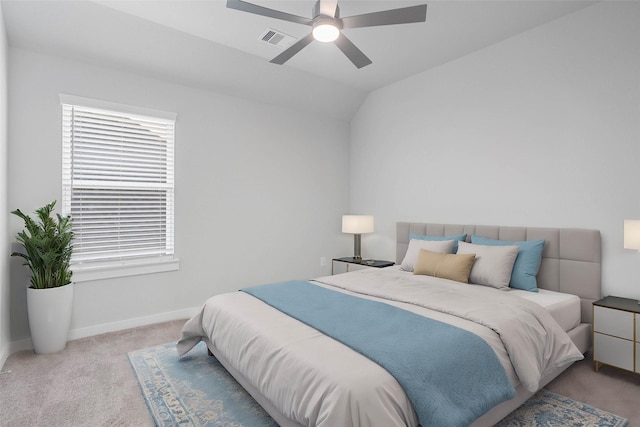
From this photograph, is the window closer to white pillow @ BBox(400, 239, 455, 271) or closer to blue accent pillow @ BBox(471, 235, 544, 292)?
white pillow @ BBox(400, 239, 455, 271)

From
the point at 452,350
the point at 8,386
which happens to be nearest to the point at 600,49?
the point at 452,350

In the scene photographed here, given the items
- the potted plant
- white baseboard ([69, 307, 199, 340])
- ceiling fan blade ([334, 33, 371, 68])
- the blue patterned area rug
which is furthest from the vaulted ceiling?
the blue patterned area rug

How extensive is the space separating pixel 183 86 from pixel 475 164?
3417 mm

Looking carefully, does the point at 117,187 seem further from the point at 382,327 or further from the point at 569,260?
the point at 569,260

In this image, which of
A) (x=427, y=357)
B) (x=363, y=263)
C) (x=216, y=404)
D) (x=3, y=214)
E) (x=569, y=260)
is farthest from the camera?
(x=363, y=263)

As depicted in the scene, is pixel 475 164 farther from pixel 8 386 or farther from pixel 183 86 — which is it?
pixel 8 386

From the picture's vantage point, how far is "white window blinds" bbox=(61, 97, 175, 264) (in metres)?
Result: 3.37

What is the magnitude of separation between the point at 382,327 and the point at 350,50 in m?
2.08

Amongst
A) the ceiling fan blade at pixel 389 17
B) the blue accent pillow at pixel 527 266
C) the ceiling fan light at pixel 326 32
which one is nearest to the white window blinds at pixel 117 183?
the ceiling fan light at pixel 326 32

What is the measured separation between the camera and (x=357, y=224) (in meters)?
4.70

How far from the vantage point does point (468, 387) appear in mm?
1653

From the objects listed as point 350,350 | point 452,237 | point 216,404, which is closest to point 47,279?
point 216,404

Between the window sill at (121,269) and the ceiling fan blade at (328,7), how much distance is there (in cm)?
296

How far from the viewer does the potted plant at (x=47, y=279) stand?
2.90 metres
